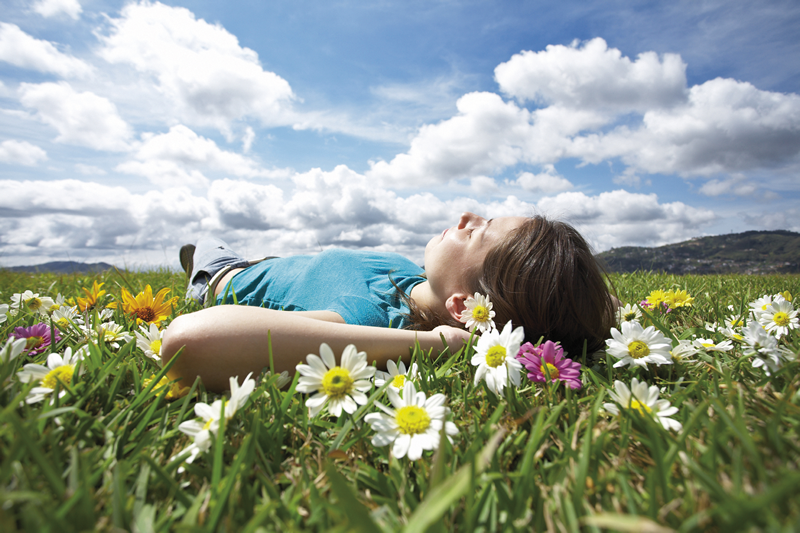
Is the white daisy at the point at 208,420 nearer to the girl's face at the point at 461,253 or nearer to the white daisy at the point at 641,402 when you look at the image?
the white daisy at the point at 641,402

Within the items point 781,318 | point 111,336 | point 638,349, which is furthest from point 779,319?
point 111,336

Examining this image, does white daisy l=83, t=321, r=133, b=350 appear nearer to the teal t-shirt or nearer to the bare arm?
the bare arm

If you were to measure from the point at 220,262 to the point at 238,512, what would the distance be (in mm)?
3539

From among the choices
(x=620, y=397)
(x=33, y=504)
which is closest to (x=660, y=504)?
(x=620, y=397)

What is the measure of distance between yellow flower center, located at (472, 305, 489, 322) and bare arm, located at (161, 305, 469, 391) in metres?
0.63

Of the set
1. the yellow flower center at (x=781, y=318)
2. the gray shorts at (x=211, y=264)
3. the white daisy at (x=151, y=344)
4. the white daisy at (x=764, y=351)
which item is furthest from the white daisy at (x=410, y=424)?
the gray shorts at (x=211, y=264)

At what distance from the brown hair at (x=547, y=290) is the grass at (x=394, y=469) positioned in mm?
957

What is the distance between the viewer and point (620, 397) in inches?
49.1

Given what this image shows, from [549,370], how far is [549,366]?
0.09 feet

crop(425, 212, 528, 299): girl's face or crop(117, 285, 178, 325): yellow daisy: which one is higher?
crop(425, 212, 528, 299): girl's face

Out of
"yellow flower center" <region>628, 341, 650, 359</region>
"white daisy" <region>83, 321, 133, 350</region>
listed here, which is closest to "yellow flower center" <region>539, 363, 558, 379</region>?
"yellow flower center" <region>628, 341, 650, 359</region>

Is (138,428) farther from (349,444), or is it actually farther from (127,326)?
(127,326)

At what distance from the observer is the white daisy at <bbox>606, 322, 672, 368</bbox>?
5.17 feet

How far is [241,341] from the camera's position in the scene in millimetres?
1514
